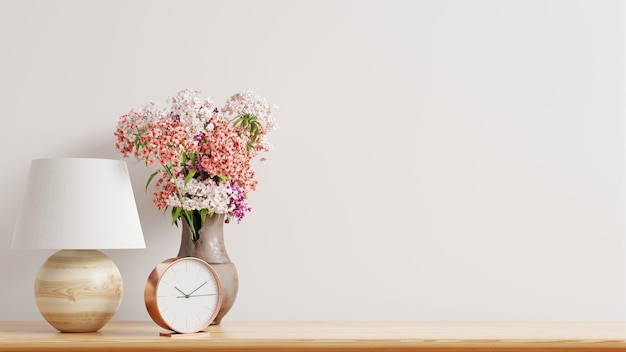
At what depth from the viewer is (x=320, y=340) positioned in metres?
1.47

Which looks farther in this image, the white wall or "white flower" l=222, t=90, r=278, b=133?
the white wall

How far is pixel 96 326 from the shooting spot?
1.61m

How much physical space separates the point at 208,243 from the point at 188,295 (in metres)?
0.17

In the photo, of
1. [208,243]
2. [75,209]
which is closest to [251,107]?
[208,243]

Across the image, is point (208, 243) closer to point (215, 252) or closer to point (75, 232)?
point (215, 252)

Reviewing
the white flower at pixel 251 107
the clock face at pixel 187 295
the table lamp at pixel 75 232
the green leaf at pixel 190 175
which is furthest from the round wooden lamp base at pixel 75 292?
the white flower at pixel 251 107

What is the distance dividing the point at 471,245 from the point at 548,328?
1.04 ft

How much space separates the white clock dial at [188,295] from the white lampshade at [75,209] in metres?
0.12

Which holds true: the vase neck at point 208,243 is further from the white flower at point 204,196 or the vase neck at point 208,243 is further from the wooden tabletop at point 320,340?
the wooden tabletop at point 320,340

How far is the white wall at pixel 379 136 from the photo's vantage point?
1.91m

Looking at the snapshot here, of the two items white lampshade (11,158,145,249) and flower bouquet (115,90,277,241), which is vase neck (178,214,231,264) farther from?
white lampshade (11,158,145,249)

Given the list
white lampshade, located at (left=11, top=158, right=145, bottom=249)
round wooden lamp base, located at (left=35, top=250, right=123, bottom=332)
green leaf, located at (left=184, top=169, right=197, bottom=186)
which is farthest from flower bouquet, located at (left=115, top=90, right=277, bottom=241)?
round wooden lamp base, located at (left=35, top=250, right=123, bottom=332)

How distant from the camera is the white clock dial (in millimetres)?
1549

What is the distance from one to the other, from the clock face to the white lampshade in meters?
0.12
